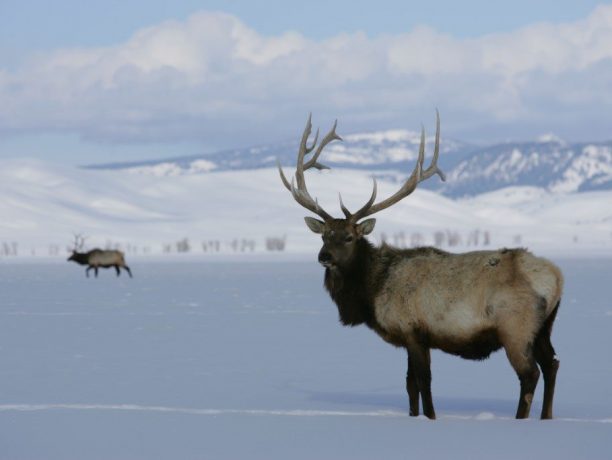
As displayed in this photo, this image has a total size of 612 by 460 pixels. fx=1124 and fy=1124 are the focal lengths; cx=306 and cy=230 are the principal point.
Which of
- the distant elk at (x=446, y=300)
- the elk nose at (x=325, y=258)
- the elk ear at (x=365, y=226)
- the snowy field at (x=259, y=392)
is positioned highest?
the elk ear at (x=365, y=226)

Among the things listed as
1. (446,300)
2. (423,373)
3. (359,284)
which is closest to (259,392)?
(359,284)

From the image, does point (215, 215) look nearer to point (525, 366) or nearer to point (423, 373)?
point (423, 373)

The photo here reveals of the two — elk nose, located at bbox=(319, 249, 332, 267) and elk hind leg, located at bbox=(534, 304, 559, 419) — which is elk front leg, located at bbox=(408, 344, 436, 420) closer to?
elk hind leg, located at bbox=(534, 304, 559, 419)

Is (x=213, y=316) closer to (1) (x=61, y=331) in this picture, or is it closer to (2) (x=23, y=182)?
(1) (x=61, y=331)

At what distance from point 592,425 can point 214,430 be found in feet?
8.62

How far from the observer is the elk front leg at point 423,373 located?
8.44 m

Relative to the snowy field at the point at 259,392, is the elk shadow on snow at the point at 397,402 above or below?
below

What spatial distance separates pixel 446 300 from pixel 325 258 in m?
1.14

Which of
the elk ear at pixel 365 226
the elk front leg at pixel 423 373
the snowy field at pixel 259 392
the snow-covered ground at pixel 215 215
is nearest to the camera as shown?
the snowy field at pixel 259 392

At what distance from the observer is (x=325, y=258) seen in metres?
9.12

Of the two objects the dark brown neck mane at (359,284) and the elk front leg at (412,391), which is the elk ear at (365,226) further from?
the elk front leg at (412,391)

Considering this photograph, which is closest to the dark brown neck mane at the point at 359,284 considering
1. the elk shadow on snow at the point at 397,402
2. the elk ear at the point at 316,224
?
the elk ear at the point at 316,224

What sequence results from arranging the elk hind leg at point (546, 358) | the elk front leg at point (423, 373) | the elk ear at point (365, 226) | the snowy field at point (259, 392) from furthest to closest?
the elk ear at point (365, 226)
the elk hind leg at point (546, 358)
the elk front leg at point (423, 373)
the snowy field at point (259, 392)

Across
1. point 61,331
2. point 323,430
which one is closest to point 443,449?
point 323,430
